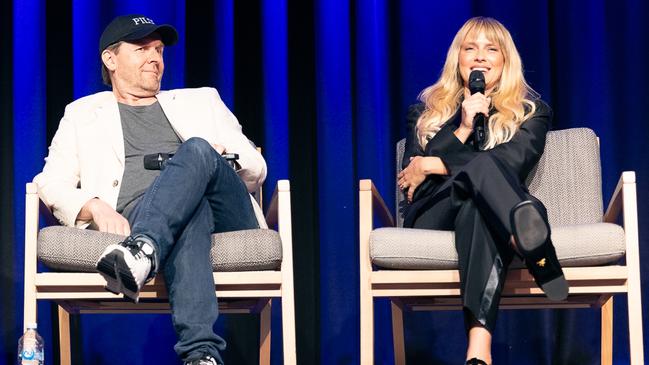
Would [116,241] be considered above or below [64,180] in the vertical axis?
below

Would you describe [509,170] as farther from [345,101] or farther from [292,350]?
[345,101]

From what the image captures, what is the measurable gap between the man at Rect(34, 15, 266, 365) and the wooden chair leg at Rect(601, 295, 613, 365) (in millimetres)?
1039

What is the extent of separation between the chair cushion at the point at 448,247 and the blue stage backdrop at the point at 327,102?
922mm

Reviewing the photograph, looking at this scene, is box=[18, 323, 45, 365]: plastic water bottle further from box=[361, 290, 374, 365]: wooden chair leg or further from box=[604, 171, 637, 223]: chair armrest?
box=[604, 171, 637, 223]: chair armrest

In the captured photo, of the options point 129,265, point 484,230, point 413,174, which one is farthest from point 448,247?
point 129,265

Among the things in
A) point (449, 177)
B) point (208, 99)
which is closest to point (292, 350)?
point (449, 177)

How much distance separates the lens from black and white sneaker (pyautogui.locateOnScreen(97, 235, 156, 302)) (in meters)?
2.38

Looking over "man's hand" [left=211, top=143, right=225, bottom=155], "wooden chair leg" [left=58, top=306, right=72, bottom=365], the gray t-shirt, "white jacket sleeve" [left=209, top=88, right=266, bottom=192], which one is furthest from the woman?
"wooden chair leg" [left=58, top=306, right=72, bottom=365]

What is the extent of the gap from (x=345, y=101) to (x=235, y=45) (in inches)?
17.3

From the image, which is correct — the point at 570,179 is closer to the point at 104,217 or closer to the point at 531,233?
the point at 531,233

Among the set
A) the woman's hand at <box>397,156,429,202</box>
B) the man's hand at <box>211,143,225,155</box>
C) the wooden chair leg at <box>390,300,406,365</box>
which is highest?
the man's hand at <box>211,143,225,155</box>

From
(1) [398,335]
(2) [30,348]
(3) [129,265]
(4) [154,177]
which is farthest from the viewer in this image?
(1) [398,335]

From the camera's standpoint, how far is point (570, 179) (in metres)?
3.21

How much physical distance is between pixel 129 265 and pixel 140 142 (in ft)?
2.85
